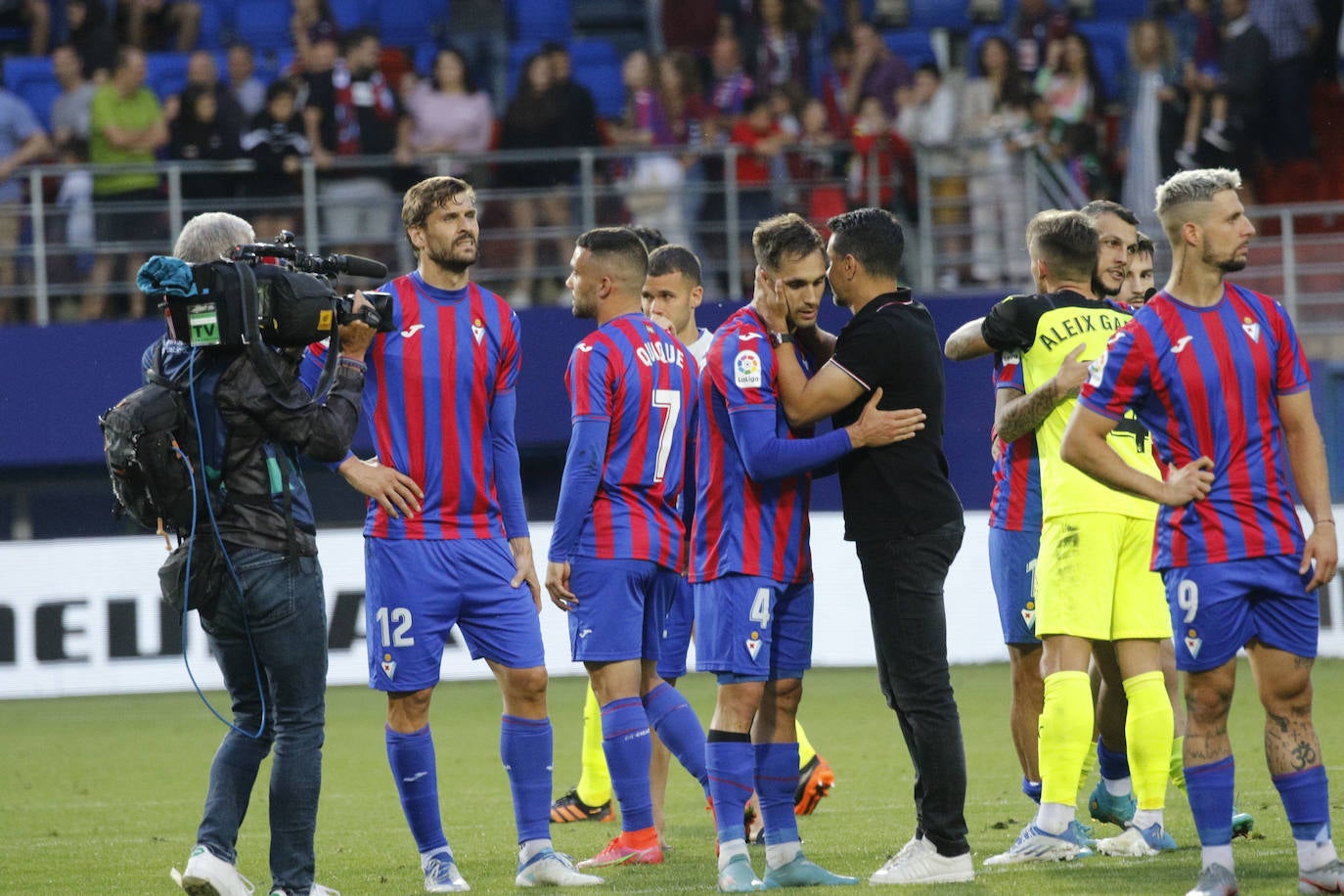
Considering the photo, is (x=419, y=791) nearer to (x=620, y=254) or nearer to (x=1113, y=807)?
(x=620, y=254)

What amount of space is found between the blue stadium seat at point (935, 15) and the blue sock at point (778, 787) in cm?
1360

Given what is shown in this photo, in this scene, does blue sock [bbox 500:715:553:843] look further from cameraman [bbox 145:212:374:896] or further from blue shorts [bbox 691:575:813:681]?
cameraman [bbox 145:212:374:896]

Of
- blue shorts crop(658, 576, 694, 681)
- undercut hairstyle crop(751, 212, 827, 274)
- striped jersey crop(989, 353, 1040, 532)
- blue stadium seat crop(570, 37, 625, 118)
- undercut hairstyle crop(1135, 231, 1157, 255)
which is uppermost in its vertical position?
blue stadium seat crop(570, 37, 625, 118)

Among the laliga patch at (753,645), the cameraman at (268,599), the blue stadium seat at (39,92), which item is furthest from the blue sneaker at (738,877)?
the blue stadium seat at (39,92)

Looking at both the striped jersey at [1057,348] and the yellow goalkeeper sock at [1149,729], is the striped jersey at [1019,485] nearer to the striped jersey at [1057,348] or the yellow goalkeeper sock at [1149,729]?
the striped jersey at [1057,348]

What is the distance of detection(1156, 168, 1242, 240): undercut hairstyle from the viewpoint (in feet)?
16.0

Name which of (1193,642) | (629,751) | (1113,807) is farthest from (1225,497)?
(629,751)

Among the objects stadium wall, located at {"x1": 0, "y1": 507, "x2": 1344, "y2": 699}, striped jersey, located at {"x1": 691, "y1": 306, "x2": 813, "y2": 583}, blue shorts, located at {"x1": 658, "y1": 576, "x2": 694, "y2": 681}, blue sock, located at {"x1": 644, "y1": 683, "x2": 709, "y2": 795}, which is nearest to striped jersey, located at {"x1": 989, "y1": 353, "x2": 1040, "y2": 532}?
striped jersey, located at {"x1": 691, "y1": 306, "x2": 813, "y2": 583}

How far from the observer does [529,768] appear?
575cm

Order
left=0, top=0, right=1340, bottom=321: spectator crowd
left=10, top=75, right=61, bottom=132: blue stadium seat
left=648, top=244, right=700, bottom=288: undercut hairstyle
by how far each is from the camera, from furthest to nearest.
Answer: left=10, top=75, right=61, bottom=132: blue stadium seat < left=0, top=0, right=1340, bottom=321: spectator crowd < left=648, top=244, right=700, bottom=288: undercut hairstyle

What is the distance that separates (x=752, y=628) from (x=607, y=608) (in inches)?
26.2

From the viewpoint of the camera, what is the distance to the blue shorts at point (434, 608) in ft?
18.5

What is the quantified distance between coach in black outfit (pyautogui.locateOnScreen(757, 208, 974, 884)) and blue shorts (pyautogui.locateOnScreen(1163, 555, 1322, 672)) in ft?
2.49

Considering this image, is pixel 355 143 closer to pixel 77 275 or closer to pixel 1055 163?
pixel 77 275
